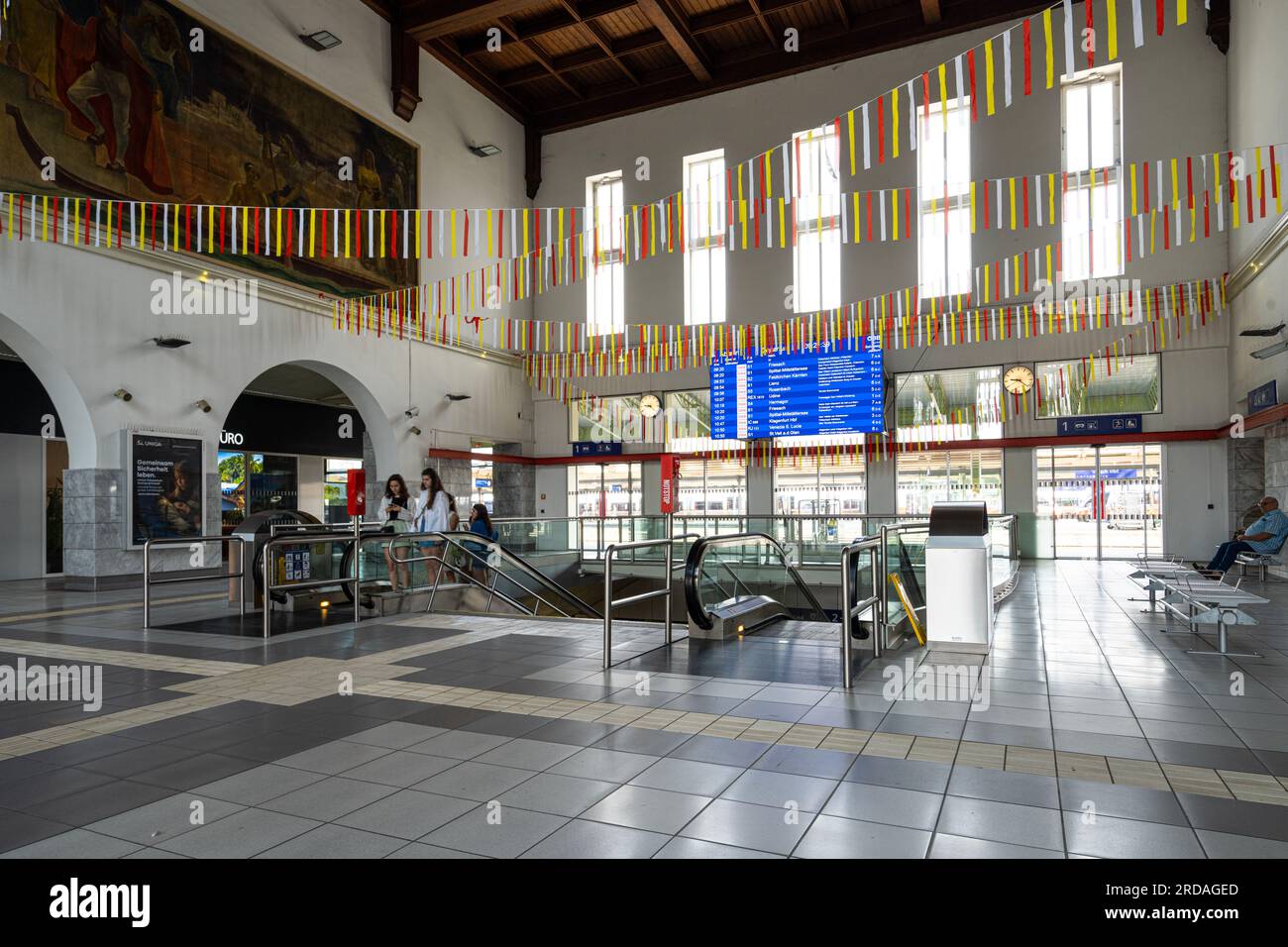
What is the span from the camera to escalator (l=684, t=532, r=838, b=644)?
22.4 ft

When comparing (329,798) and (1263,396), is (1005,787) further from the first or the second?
(1263,396)

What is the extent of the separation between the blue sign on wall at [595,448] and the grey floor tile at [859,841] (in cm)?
1862

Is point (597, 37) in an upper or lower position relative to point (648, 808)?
upper

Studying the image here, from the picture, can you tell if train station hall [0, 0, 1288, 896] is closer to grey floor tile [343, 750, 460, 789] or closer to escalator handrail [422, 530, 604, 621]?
grey floor tile [343, 750, 460, 789]

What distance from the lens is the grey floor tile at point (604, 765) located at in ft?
11.2

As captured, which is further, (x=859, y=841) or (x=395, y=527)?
(x=395, y=527)

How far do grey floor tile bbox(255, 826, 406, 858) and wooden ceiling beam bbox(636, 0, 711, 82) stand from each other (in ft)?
58.4

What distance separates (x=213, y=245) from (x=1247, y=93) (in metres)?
17.8

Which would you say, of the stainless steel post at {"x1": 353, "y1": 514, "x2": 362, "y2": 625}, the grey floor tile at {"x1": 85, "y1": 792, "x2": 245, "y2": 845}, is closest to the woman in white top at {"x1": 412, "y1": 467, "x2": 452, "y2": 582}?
the stainless steel post at {"x1": 353, "y1": 514, "x2": 362, "y2": 625}

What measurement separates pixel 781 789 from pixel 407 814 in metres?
1.43

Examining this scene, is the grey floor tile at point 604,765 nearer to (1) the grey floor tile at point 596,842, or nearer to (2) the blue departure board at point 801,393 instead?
(1) the grey floor tile at point 596,842

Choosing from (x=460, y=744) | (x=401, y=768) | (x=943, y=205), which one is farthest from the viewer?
(x=943, y=205)

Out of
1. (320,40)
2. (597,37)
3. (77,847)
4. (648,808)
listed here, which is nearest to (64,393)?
(320,40)

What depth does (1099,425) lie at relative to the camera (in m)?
16.7
